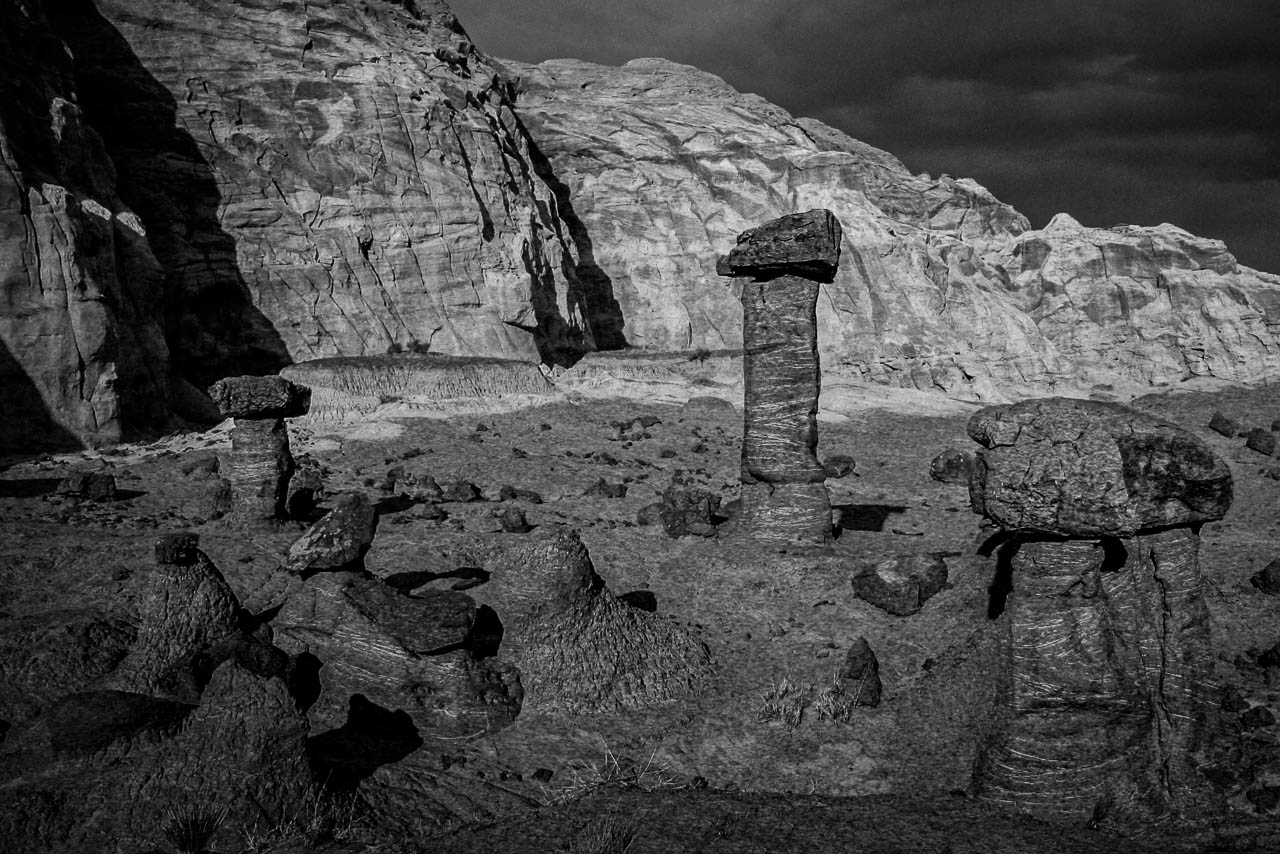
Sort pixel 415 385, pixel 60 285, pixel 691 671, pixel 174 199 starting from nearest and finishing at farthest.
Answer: pixel 691 671, pixel 60 285, pixel 415 385, pixel 174 199

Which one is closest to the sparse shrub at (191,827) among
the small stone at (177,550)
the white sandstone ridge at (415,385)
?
the small stone at (177,550)

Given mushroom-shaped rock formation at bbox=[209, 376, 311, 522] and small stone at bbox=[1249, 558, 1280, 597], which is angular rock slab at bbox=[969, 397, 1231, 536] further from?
mushroom-shaped rock formation at bbox=[209, 376, 311, 522]

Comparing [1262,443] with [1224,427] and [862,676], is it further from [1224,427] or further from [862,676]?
[862,676]

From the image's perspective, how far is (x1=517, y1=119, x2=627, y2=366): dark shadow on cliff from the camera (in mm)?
41875

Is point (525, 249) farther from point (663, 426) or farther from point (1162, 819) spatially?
point (1162, 819)

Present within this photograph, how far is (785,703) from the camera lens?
8.82 m

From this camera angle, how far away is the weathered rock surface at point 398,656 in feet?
28.9

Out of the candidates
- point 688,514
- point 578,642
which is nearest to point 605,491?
point 688,514

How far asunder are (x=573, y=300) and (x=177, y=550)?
34760mm

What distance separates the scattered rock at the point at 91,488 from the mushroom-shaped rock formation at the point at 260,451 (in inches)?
124

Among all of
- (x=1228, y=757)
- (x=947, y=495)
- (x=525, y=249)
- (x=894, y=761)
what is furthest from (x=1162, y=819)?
(x=525, y=249)

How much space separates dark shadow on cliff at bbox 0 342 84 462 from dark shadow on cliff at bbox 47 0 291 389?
10.9 meters

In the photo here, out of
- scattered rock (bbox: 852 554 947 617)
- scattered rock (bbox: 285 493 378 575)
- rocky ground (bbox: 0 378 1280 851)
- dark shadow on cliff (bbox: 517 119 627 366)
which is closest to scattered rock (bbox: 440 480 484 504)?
rocky ground (bbox: 0 378 1280 851)

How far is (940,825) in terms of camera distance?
602 centimetres
